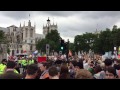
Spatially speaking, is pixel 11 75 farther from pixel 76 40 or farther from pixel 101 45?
pixel 76 40

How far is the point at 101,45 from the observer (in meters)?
118
